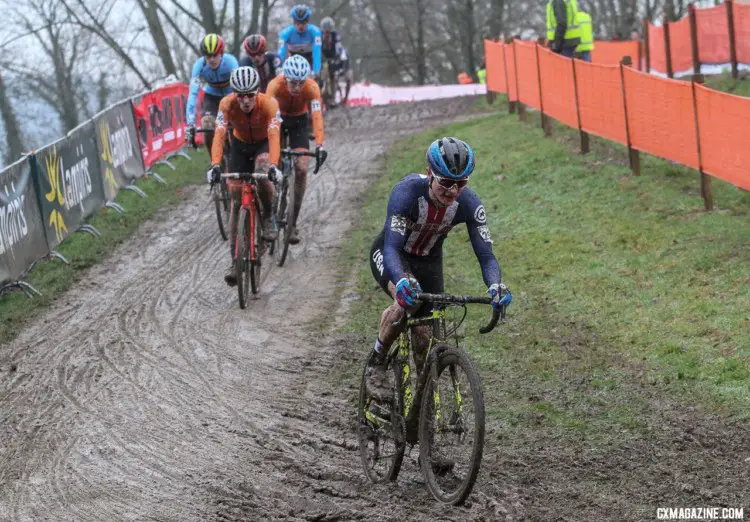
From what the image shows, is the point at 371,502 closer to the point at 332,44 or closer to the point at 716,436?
the point at 716,436

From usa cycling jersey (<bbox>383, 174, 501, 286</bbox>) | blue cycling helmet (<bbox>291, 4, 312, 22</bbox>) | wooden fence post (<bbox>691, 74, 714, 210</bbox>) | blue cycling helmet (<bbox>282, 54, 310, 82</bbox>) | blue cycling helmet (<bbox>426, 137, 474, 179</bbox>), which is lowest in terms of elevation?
wooden fence post (<bbox>691, 74, 714, 210</bbox>)

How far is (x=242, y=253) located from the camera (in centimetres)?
1055

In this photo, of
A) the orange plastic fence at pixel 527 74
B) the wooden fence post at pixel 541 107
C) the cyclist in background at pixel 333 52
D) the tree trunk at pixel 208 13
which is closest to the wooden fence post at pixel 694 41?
the orange plastic fence at pixel 527 74

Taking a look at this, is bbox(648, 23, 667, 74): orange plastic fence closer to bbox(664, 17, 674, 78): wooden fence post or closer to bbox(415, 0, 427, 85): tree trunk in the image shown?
bbox(664, 17, 674, 78): wooden fence post

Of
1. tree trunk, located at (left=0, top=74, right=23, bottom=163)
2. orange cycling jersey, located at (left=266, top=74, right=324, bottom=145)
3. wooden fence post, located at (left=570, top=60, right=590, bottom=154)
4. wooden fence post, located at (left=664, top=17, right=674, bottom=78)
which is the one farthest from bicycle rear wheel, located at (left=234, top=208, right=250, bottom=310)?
tree trunk, located at (left=0, top=74, right=23, bottom=163)

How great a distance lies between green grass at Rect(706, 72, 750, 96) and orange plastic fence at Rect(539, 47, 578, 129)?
3232 millimetres

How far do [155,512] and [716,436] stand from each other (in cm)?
348

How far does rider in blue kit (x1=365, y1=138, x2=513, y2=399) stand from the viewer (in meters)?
5.63

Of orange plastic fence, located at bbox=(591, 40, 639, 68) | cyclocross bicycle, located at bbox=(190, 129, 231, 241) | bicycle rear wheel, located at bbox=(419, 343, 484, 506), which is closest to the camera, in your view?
bicycle rear wheel, located at bbox=(419, 343, 484, 506)

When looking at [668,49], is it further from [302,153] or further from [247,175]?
[247,175]

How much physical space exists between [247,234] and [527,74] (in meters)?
10.2

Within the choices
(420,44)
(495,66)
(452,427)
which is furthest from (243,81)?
(420,44)

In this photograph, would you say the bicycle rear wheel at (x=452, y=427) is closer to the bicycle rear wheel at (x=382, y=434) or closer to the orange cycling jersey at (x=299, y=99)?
the bicycle rear wheel at (x=382, y=434)

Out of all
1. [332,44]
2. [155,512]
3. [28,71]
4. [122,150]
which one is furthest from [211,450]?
[28,71]
